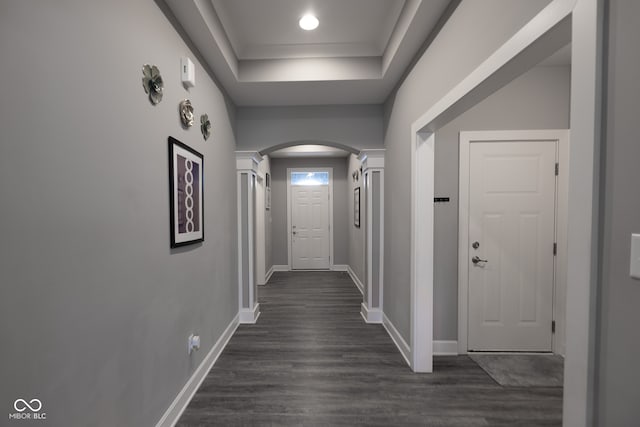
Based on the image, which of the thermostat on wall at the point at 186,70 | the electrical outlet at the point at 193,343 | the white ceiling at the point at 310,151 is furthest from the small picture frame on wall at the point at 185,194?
the white ceiling at the point at 310,151

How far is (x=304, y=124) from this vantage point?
321 cm

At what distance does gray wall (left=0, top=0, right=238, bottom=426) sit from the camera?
2.68ft

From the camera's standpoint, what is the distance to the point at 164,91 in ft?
5.40

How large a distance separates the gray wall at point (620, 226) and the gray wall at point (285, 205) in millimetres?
5347

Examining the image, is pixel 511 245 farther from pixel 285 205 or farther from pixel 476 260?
pixel 285 205

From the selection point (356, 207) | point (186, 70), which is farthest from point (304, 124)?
point (356, 207)

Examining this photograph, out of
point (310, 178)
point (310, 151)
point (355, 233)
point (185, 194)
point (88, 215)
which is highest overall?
point (310, 151)

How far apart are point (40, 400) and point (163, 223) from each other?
2.99ft

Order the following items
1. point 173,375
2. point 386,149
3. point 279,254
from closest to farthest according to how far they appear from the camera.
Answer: point 173,375 < point 386,149 < point 279,254

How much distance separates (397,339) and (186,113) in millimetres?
2682

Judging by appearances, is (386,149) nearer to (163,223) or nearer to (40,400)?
(163,223)

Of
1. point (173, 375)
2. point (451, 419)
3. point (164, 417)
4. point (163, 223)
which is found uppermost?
point (163, 223)

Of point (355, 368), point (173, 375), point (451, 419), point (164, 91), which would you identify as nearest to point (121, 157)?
point (164, 91)

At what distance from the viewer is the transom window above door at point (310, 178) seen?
20.1 ft
